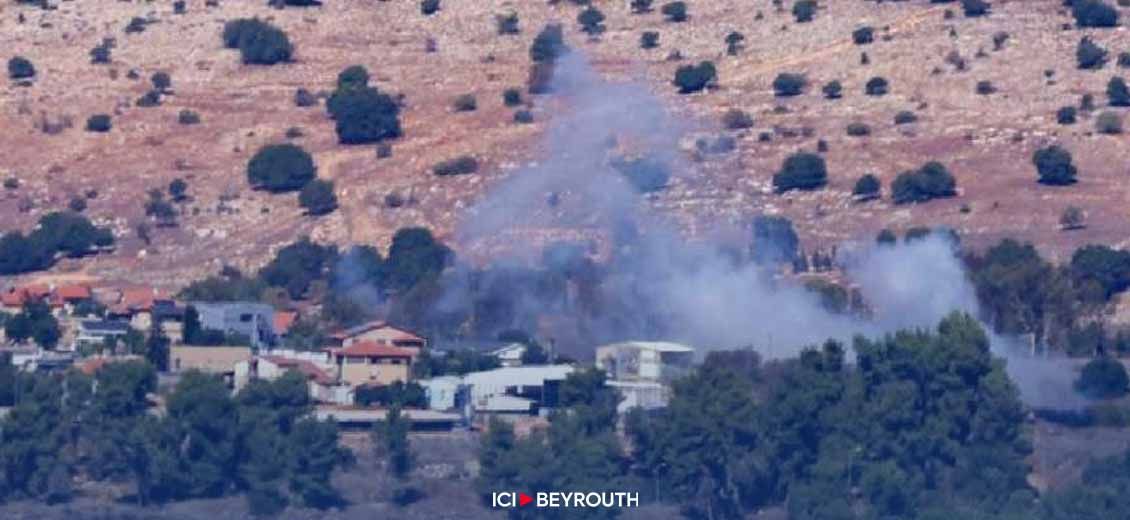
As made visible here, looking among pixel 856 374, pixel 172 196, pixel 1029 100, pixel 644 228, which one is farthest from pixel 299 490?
pixel 1029 100

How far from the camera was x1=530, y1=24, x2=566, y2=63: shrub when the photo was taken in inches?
5418

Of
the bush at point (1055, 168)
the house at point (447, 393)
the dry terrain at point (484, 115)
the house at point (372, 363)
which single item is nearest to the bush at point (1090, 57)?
the dry terrain at point (484, 115)

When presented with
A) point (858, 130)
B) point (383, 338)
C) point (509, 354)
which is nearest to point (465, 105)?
point (858, 130)

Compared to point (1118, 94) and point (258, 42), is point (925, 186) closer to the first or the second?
point (1118, 94)

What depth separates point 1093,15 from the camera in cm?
13712

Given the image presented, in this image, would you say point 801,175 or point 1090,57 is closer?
point 801,175

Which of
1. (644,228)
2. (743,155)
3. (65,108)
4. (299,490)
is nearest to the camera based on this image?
(299,490)

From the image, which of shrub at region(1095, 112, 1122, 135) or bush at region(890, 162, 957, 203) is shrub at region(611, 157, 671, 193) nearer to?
bush at region(890, 162, 957, 203)

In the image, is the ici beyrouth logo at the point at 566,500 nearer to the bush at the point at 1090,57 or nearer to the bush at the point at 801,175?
the bush at the point at 801,175

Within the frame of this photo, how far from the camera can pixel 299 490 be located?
91188 mm

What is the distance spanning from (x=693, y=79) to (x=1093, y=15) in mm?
14143

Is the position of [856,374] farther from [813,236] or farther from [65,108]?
[65,108]

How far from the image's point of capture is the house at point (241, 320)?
108 m

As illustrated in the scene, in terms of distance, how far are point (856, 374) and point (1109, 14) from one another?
149ft
